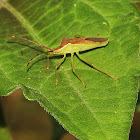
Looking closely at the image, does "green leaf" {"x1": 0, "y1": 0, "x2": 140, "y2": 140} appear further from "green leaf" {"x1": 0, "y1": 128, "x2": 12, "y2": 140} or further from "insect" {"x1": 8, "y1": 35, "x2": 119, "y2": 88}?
"green leaf" {"x1": 0, "y1": 128, "x2": 12, "y2": 140}

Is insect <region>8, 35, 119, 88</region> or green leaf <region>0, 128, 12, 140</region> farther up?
insect <region>8, 35, 119, 88</region>

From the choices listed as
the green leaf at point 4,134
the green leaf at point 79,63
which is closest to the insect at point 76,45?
the green leaf at point 79,63

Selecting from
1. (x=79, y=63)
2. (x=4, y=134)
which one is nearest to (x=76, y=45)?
(x=79, y=63)

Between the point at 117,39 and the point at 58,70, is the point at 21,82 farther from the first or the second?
the point at 117,39

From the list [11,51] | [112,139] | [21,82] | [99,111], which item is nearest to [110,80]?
[99,111]

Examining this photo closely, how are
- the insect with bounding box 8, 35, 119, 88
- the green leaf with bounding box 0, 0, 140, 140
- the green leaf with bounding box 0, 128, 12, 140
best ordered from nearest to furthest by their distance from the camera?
the green leaf with bounding box 0, 0, 140, 140, the insect with bounding box 8, 35, 119, 88, the green leaf with bounding box 0, 128, 12, 140

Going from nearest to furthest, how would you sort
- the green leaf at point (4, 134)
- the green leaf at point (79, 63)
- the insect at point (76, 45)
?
1. the green leaf at point (79, 63)
2. the insect at point (76, 45)
3. the green leaf at point (4, 134)

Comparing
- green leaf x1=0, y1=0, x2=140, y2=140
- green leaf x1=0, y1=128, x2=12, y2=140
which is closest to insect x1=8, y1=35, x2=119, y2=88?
green leaf x1=0, y1=0, x2=140, y2=140

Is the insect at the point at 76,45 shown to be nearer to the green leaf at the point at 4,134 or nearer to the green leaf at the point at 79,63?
the green leaf at the point at 79,63
